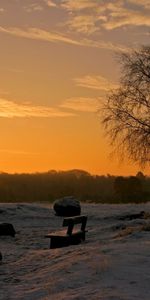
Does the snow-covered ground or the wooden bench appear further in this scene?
the wooden bench

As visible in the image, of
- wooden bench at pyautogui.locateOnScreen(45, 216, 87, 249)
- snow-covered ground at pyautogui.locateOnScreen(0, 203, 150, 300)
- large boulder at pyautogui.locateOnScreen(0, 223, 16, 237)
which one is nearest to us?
snow-covered ground at pyautogui.locateOnScreen(0, 203, 150, 300)

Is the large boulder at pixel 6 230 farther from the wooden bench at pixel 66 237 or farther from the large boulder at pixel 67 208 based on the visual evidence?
the large boulder at pixel 67 208

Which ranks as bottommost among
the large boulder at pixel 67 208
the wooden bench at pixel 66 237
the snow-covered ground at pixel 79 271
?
the snow-covered ground at pixel 79 271

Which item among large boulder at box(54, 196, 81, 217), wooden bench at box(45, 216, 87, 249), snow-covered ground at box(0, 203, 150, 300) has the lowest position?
snow-covered ground at box(0, 203, 150, 300)

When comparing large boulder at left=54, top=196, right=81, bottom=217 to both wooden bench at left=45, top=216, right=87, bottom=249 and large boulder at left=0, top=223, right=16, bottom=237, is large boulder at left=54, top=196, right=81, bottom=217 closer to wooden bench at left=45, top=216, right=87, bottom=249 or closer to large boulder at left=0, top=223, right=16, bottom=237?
large boulder at left=0, top=223, right=16, bottom=237

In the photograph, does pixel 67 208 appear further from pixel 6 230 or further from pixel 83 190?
pixel 83 190

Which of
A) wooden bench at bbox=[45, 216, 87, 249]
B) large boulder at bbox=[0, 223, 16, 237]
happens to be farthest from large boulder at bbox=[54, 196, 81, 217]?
wooden bench at bbox=[45, 216, 87, 249]

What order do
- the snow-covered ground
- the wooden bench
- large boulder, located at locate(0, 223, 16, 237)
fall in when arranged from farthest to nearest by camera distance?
large boulder, located at locate(0, 223, 16, 237) → the wooden bench → the snow-covered ground

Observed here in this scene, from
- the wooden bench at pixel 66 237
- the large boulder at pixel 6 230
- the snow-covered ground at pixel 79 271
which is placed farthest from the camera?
the large boulder at pixel 6 230

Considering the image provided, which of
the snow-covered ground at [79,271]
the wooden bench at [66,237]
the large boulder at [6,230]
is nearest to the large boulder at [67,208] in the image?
the large boulder at [6,230]

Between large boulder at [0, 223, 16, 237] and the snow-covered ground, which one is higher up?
large boulder at [0, 223, 16, 237]

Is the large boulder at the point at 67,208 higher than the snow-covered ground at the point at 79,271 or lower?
higher

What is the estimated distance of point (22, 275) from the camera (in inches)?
450

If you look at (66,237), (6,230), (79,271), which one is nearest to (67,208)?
(6,230)
